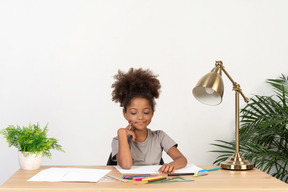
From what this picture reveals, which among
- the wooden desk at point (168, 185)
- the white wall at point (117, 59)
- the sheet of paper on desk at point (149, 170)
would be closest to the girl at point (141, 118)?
the sheet of paper on desk at point (149, 170)

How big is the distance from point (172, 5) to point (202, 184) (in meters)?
2.46

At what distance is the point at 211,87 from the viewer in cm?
183

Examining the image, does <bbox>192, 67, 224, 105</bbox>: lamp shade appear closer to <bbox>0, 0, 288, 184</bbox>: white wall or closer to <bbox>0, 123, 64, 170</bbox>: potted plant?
<bbox>0, 123, 64, 170</bbox>: potted plant

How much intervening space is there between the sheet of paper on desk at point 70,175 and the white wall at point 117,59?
69.3 inches

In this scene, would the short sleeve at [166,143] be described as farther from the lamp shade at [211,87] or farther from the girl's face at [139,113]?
the lamp shade at [211,87]

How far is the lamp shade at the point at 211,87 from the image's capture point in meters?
1.84

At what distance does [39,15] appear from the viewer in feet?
11.8

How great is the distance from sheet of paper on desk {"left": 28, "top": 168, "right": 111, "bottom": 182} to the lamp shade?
631mm

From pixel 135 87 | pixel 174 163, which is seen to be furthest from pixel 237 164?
pixel 135 87

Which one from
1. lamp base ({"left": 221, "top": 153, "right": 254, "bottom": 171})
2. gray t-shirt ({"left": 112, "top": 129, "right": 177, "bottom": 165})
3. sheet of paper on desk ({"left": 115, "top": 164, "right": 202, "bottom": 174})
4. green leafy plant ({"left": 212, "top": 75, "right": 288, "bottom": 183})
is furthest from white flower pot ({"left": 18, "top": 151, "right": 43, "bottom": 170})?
green leafy plant ({"left": 212, "top": 75, "right": 288, "bottom": 183})

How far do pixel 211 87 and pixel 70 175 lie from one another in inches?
30.6

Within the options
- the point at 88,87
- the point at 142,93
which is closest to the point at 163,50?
the point at 88,87

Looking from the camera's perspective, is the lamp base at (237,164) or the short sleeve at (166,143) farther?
the short sleeve at (166,143)

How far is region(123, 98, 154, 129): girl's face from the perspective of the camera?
2.24 meters
